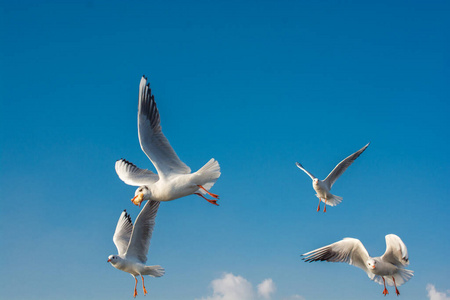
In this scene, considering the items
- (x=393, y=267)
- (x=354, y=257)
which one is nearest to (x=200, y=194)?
(x=354, y=257)

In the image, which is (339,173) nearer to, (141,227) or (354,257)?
(354,257)

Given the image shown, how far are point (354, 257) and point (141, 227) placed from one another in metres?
4.75

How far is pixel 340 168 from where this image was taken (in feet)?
47.6

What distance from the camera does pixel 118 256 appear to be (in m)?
11.8

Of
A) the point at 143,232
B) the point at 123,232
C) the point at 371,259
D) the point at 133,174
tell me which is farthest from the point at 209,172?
the point at 123,232

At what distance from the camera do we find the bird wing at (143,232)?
37.4 feet

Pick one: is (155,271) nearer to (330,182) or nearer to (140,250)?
(140,250)

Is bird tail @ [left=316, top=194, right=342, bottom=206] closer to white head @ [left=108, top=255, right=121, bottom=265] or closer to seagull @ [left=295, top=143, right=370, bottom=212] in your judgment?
seagull @ [left=295, top=143, right=370, bottom=212]

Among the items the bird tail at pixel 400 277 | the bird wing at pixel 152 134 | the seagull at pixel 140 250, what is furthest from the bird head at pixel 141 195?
the bird tail at pixel 400 277

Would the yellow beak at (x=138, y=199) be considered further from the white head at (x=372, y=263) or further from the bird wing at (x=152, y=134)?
the white head at (x=372, y=263)

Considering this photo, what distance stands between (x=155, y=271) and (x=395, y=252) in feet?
17.5

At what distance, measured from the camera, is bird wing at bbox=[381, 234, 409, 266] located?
10.3 m

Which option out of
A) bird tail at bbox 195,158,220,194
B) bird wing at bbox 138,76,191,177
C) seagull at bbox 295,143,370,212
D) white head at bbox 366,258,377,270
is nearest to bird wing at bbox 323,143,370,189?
seagull at bbox 295,143,370,212

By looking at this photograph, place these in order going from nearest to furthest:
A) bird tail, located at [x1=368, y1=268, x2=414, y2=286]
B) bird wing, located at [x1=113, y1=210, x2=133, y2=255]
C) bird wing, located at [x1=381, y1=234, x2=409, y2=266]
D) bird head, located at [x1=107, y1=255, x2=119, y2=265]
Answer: bird wing, located at [x1=381, y1=234, x2=409, y2=266]
bird tail, located at [x1=368, y1=268, x2=414, y2=286]
bird head, located at [x1=107, y1=255, x2=119, y2=265]
bird wing, located at [x1=113, y1=210, x2=133, y2=255]
